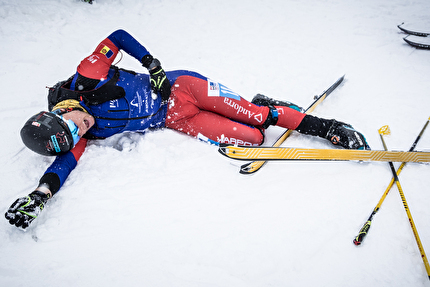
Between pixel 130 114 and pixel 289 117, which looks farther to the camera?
pixel 289 117

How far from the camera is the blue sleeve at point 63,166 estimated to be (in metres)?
1.85

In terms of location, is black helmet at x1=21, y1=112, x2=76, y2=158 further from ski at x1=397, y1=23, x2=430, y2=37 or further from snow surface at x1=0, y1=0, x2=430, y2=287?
ski at x1=397, y1=23, x2=430, y2=37

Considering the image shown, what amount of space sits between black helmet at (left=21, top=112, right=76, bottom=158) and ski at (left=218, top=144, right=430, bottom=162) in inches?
50.1

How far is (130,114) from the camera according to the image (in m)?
2.14

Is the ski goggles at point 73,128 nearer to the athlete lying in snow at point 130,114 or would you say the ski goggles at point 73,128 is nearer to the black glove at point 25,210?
the athlete lying in snow at point 130,114

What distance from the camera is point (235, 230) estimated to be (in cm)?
173

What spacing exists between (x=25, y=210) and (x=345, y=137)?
283 cm

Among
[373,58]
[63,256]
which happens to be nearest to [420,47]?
[373,58]

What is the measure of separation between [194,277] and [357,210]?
1.43 m

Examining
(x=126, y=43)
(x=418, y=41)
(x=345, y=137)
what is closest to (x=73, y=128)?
(x=126, y=43)

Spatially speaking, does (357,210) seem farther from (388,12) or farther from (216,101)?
(388,12)

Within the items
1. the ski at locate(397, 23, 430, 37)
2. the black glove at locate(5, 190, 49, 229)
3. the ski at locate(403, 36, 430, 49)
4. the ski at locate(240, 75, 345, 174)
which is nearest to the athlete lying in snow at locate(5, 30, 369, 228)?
the black glove at locate(5, 190, 49, 229)

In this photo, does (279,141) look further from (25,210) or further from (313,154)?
(25,210)

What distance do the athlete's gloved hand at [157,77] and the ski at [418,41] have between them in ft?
15.4
